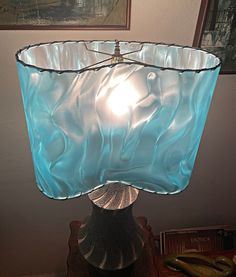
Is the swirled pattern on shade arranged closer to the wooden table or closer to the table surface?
the table surface

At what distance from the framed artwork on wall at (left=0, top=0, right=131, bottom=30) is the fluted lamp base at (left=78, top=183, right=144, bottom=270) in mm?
431

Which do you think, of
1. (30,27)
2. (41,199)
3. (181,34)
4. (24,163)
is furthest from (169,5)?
(41,199)

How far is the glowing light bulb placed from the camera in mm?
562

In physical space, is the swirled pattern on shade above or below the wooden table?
above

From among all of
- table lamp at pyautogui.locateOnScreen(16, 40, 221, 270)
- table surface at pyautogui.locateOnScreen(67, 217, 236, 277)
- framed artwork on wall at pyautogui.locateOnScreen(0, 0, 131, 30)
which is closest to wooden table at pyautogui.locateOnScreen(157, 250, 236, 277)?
table surface at pyautogui.locateOnScreen(67, 217, 236, 277)

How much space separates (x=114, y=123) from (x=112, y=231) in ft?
1.12

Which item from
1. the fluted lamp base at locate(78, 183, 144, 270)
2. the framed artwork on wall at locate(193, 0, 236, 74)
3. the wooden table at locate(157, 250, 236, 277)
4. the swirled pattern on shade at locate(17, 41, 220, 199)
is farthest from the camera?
the wooden table at locate(157, 250, 236, 277)

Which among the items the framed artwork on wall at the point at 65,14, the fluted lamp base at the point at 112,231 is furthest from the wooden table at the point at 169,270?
the framed artwork on wall at the point at 65,14

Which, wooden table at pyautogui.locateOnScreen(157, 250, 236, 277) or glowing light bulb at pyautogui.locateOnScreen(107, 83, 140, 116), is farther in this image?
wooden table at pyautogui.locateOnScreen(157, 250, 236, 277)

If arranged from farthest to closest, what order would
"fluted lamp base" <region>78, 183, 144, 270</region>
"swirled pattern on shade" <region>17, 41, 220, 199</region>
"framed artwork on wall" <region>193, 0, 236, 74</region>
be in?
"framed artwork on wall" <region>193, 0, 236, 74</region> < "fluted lamp base" <region>78, 183, 144, 270</region> < "swirled pattern on shade" <region>17, 41, 220, 199</region>

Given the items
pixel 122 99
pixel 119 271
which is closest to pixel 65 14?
pixel 122 99

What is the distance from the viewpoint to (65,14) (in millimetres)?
875

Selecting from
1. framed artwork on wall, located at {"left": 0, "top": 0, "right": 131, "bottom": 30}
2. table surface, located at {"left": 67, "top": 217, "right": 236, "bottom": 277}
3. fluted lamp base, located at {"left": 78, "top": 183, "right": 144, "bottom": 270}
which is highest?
framed artwork on wall, located at {"left": 0, "top": 0, "right": 131, "bottom": 30}

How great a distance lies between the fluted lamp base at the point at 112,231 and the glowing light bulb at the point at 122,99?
28 centimetres
